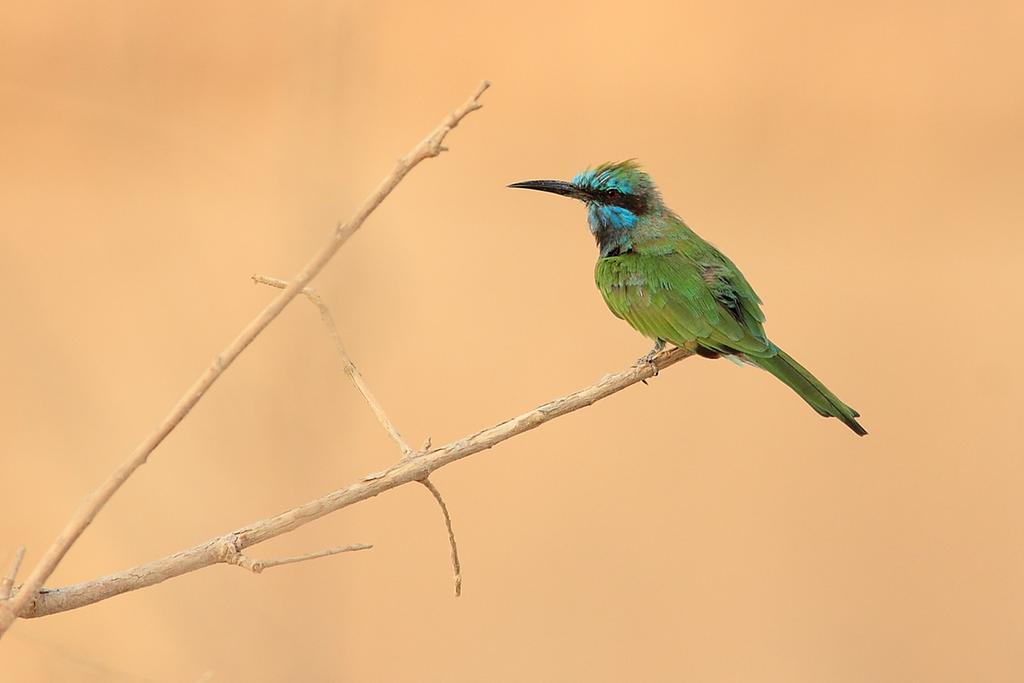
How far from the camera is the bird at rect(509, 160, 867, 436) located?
1216 mm

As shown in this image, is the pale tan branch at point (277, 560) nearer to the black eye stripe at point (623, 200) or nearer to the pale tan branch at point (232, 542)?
the pale tan branch at point (232, 542)

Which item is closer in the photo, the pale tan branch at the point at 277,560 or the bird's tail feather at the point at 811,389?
the pale tan branch at the point at 277,560

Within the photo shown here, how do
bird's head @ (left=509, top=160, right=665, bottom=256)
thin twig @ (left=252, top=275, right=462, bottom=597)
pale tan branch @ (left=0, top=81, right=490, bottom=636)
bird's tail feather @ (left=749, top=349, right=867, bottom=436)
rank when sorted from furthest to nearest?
A: bird's head @ (left=509, top=160, right=665, bottom=256), bird's tail feather @ (left=749, top=349, right=867, bottom=436), thin twig @ (left=252, top=275, right=462, bottom=597), pale tan branch @ (left=0, top=81, right=490, bottom=636)

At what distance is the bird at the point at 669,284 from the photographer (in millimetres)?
1216

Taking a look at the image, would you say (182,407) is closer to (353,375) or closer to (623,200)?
(353,375)

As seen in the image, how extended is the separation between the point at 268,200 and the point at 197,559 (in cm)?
256

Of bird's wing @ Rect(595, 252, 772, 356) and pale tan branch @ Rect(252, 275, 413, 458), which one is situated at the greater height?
bird's wing @ Rect(595, 252, 772, 356)

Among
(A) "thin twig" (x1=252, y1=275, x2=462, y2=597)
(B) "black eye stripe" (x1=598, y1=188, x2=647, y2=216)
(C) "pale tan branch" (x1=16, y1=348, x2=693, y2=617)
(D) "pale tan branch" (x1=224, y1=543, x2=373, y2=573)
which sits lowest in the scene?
(D) "pale tan branch" (x1=224, y1=543, x2=373, y2=573)

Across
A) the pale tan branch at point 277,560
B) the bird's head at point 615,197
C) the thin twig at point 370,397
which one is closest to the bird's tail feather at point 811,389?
the bird's head at point 615,197

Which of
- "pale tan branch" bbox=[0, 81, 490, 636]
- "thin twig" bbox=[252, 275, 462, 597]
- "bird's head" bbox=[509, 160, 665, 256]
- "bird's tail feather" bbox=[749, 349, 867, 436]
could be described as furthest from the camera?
"bird's head" bbox=[509, 160, 665, 256]

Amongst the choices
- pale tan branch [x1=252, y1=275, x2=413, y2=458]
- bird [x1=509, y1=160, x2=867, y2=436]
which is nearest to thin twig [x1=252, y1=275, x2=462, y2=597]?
pale tan branch [x1=252, y1=275, x2=413, y2=458]

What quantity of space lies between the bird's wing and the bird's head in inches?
2.8

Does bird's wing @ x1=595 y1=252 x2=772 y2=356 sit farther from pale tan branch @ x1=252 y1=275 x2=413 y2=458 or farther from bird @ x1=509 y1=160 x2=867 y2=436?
pale tan branch @ x1=252 y1=275 x2=413 y2=458

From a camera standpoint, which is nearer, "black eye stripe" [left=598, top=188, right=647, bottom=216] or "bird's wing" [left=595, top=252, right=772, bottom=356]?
"bird's wing" [left=595, top=252, right=772, bottom=356]
